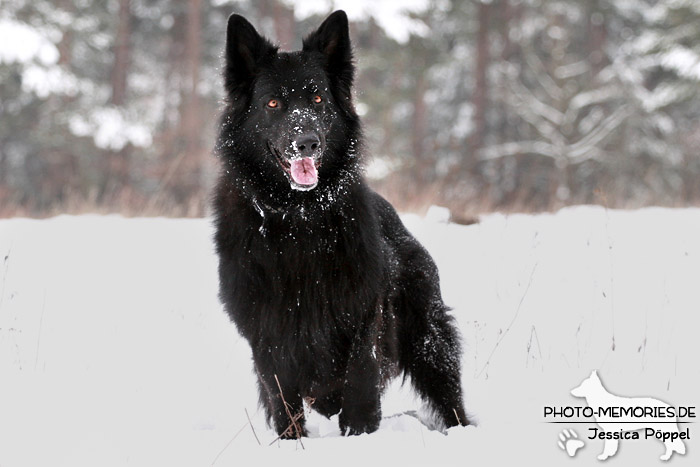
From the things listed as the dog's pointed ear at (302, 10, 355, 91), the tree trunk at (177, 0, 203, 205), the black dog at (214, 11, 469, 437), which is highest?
the tree trunk at (177, 0, 203, 205)

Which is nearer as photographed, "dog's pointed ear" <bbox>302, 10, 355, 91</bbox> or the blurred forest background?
"dog's pointed ear" <bbox>302, 10, 355, 91</bbox>

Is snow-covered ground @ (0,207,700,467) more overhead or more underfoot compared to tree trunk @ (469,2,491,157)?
more underfoot

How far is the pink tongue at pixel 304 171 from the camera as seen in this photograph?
3648 mm

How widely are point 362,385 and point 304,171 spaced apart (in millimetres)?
1265

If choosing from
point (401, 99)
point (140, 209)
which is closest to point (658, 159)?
point (401, 99)

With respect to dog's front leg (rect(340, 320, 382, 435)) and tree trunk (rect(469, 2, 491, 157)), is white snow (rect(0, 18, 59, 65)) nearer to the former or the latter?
dog's front leg (rect(340, 320, 382, 435))

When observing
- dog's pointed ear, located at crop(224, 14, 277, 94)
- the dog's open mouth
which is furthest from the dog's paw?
dog's pointed ear, located at crop(224, 14, 277, 94)

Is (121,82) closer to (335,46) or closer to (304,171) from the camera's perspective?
(335,46)

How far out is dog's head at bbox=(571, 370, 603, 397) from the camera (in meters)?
3.68

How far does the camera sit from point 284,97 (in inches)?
154

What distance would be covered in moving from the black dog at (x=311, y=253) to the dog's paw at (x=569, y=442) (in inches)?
27.7

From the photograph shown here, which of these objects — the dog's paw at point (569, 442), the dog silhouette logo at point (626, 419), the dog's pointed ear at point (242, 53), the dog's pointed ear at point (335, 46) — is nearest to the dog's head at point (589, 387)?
the dog silhouette logo at point (626, 419)

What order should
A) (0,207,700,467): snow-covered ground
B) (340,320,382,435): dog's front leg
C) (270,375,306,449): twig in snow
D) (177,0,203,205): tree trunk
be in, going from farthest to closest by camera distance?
(177,0,203,205): tree trunk → (340,320,382,435): dog's front leg → (270,375,306,449): twig in snow → (0,207,700,467): snow-covered ground

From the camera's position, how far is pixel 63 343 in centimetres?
504
